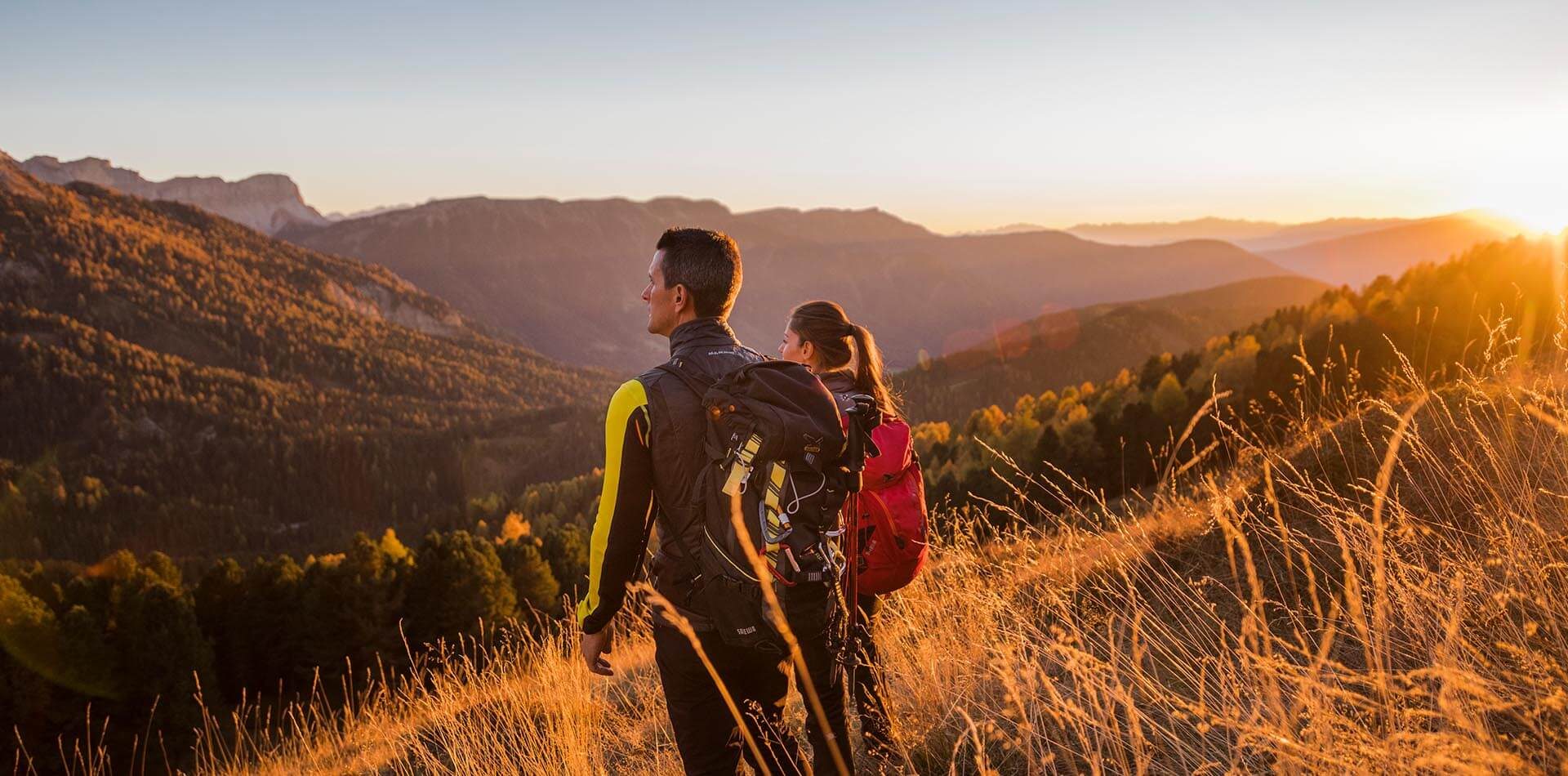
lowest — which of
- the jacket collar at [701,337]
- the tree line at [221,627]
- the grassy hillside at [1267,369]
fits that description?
the tree line at [221,627]

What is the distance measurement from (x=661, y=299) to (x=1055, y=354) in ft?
441

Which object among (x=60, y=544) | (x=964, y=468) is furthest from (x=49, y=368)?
(x=964, y=468)

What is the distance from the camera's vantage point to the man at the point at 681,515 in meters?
2.61

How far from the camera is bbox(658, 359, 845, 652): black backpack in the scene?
251 centimetres

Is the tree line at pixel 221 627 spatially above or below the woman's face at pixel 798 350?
below

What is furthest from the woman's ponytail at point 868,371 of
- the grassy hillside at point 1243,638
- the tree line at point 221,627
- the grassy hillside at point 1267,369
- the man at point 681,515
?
the tree line at point 221,627

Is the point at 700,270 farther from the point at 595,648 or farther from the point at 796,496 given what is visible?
the point at 595,648

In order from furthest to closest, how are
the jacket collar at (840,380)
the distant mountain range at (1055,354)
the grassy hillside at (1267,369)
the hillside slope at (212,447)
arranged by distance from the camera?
1. the hillside slope at (212,447)
2. the distant mountain range at (1055,354)
3. the grassy hillside at (1267,369)
4. the jacket collar at (840,380)

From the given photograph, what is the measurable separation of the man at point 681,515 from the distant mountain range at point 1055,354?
9553cm

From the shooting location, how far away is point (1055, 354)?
130m

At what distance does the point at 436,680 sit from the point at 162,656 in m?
33.8

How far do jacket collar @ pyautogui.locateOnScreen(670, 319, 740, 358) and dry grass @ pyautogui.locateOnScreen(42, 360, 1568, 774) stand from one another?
1281 millimetres

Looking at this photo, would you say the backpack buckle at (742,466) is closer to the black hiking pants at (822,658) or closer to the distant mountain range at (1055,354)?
the black hiking pants at (822,658)

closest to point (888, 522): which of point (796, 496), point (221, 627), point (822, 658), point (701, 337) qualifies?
point (822, 658)
